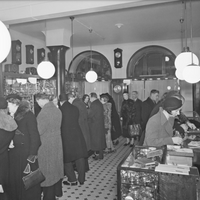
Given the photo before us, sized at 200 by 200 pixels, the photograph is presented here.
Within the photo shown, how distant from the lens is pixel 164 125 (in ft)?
8.74

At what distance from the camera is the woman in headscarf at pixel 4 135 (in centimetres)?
248

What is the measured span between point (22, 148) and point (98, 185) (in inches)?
67.8

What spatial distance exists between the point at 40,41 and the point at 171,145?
6.30 meters

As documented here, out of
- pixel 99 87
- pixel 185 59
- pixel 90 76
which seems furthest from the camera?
pixel 99 87

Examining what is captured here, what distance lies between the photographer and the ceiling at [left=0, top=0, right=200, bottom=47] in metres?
4.60

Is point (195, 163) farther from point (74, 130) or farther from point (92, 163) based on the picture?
point (92, 163)

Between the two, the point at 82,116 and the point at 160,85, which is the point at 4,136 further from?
the point at 160,85

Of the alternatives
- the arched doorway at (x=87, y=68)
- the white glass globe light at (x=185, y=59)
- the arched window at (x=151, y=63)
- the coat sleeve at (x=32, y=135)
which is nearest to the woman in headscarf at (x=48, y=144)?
the coat sleeve at (x=32, y=135)

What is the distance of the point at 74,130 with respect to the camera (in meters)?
3.76

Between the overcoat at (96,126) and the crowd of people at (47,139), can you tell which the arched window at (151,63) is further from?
the crowd of people at (47,139)

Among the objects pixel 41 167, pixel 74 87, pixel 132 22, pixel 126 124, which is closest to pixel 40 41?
pixel 74 87

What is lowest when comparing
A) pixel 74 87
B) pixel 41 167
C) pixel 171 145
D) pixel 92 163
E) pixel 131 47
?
pixel 92 163

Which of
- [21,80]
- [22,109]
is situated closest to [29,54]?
[21,80]

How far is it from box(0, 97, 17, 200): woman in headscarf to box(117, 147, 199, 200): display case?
131 centimetres
